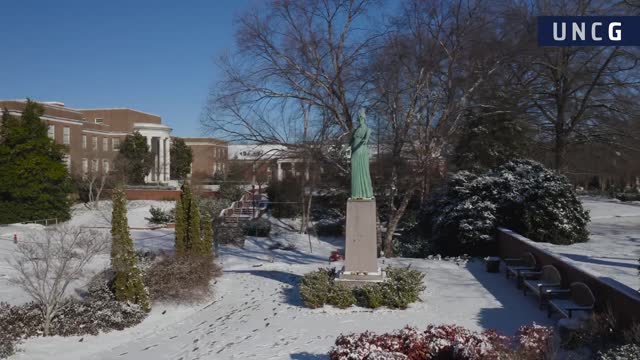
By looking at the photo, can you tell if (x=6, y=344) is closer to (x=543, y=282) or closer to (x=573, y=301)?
(x=573, y=301)

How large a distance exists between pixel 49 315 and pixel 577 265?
37.5 feet

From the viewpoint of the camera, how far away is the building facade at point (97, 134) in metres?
48.5

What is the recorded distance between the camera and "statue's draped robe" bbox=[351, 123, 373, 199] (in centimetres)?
1359

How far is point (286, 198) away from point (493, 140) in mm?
17041

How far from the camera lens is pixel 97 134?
59156 mm

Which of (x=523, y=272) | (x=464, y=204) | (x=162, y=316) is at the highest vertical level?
(x=464, y=204)

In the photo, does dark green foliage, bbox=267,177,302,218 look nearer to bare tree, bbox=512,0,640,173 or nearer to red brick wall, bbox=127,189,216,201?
red brick wall, bbox=127,189,216,201

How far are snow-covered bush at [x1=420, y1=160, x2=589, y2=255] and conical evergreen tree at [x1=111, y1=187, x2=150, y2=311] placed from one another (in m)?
11.5

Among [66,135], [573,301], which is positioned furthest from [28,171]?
[573,301]

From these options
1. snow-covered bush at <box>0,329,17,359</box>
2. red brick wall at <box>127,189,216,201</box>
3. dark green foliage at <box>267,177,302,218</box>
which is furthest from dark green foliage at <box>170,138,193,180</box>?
snow-covered bush at <box>0,329,17,359</box>

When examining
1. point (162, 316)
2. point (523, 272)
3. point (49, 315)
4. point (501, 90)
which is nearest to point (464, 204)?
point (501, 90)

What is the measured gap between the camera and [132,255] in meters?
13.7

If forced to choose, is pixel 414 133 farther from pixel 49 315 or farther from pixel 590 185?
pixel 590 185

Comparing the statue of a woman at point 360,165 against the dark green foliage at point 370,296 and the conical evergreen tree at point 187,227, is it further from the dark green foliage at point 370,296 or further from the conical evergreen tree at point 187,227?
the conical evergreen tree at point 187,227
